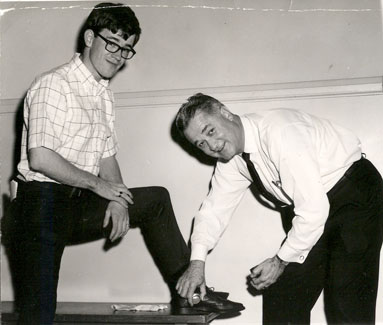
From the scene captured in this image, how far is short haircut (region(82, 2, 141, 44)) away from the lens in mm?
1753

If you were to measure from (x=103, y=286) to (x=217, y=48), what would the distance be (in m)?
1.18

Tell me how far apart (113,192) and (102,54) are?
1.63 feet

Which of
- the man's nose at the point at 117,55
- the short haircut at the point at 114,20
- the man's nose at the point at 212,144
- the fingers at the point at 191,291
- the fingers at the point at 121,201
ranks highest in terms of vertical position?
the short haircut at the point at 114,20

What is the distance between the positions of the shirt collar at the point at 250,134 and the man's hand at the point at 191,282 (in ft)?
1.47

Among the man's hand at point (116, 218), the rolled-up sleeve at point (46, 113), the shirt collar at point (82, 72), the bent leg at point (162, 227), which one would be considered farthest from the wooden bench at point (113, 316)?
the shirt collar at point (82, 72)

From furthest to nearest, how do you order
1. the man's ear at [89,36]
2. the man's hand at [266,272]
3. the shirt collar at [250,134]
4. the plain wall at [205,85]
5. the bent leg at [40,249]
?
the plain wall at [205,85] → the man's ear at [89,36] → the shirt collar at [250,134] → the man's hand at [266,272] → the bent leg at [40,249]

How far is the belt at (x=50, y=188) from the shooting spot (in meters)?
1.61

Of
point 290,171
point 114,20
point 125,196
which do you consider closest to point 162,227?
point 125,196

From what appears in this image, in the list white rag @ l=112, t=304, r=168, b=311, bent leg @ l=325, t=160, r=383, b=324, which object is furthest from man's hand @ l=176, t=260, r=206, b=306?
bent leg @ l=325, t=160, r=383, b=324

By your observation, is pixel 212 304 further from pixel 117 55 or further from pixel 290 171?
pixel 117 55

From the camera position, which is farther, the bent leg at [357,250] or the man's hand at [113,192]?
the man's hand at [113,192]

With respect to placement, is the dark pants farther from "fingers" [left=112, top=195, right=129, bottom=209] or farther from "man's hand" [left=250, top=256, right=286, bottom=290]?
"man's hand" [left=250, top=256, right=286, bottom=290]

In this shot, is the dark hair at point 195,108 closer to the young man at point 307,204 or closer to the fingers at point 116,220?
the young man at point 307,204

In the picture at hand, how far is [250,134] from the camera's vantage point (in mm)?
1675
